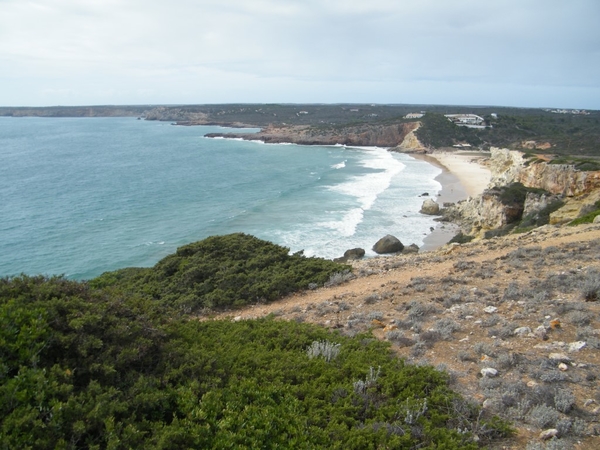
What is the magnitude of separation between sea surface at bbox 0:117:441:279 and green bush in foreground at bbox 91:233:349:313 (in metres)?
8.90

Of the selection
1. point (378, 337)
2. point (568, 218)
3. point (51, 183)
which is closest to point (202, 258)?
point (378, 337)

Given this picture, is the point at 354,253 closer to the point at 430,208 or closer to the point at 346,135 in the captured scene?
the point at 430,208

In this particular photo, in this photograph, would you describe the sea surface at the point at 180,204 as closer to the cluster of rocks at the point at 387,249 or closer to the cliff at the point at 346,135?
the cluster of rocks at the point at 387,249

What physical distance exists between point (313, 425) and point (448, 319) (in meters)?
3.85

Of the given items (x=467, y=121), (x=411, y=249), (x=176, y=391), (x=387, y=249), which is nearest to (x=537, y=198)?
(x=411, y=249)

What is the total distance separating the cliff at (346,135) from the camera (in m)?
85.4

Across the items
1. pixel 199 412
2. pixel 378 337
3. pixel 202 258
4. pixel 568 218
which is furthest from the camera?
pixel 568 218

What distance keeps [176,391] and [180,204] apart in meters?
31.7

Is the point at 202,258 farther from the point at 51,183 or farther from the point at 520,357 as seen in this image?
the point at 51,183

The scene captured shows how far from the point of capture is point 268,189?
137 ft

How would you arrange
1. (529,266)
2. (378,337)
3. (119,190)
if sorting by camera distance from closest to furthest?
(378,337) → (529,266) → (119,190)

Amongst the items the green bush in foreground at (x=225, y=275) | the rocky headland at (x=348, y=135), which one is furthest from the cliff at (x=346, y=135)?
the green bush in foreground at (x=225, y=275)

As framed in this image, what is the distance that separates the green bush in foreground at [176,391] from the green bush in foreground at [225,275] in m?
4.97

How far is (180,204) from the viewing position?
34906 millimetres
